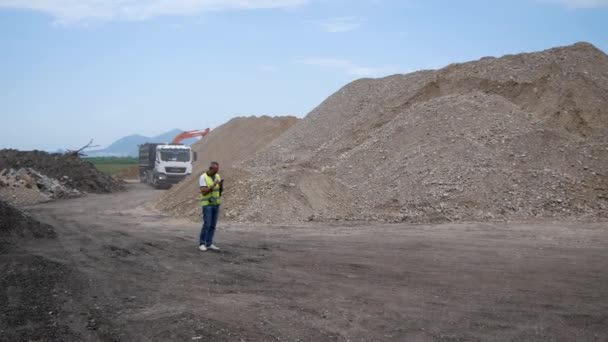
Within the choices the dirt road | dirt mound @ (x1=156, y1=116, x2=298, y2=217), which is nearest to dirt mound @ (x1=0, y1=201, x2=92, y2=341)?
the dirt road

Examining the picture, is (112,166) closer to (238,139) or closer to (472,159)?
(238,139)

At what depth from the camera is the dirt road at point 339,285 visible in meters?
7.00

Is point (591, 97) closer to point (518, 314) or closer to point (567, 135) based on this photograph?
point (567, 135)

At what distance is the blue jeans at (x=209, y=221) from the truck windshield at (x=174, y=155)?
23.1 metres

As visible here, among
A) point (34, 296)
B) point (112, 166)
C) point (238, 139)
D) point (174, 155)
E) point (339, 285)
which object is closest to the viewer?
point (34, 296)

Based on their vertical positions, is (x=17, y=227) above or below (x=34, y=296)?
above

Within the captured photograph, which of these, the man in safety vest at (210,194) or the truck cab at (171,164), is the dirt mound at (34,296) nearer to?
the man in safety vest at (210,194)

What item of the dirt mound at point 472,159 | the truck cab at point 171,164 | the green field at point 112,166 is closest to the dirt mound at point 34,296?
the dirt mound at point 472,159

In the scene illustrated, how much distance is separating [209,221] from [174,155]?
2360cm

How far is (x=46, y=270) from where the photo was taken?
9.95m

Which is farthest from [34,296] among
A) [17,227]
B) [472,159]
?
[472,159]

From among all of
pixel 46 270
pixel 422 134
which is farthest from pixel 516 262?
pixel 422 134

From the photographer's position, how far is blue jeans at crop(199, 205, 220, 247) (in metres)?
12.4

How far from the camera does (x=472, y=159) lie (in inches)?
815
